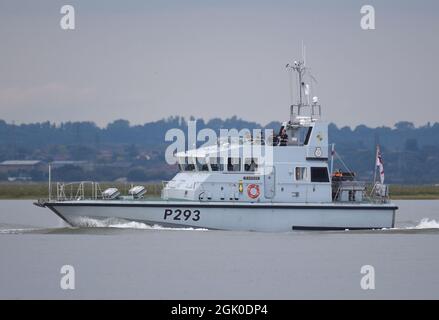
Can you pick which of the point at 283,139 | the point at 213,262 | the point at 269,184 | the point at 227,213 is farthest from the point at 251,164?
the point at 213,262

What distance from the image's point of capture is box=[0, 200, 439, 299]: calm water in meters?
28.8

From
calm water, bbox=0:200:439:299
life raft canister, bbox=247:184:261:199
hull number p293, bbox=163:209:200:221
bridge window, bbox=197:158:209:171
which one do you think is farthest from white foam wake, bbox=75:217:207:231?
bridge window, bbox=197:158:209:171

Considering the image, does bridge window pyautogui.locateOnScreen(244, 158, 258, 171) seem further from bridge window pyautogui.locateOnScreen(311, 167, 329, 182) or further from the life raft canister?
bridge window pyautogui.locateOnScreen(311, 167, 329, 182)

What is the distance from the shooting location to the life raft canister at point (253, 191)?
38156 mm

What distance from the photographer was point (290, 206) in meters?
37.8

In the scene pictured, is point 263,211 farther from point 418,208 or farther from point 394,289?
point 418,208

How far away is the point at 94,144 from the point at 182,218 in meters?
104

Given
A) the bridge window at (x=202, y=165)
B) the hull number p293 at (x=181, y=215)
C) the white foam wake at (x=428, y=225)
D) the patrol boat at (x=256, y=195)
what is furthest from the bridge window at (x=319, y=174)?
the white foam wake at (x=428, y=225)

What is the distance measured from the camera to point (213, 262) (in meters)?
33.0

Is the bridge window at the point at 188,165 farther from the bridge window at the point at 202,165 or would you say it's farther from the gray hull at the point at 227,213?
the gray hull at the point at 227,213

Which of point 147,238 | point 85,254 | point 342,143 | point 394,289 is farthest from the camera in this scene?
point 342,143

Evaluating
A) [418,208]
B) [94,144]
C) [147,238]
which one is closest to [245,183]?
[147,238]

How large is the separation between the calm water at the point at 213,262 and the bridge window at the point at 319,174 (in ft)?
5.75
